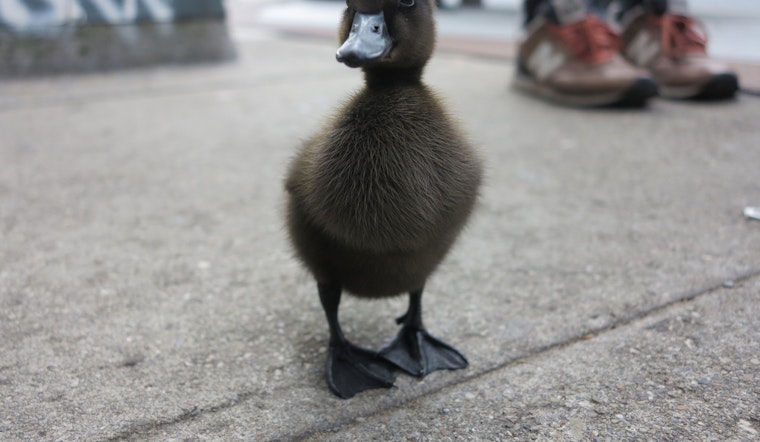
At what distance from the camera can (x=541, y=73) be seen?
5.65m

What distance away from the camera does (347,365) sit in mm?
2125

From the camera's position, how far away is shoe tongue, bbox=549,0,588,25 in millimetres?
5168

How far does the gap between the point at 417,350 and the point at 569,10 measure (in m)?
4.00

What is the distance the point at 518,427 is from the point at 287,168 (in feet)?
3.62

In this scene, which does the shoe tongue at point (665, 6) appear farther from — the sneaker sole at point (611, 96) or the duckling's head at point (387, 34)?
the duckling's head at point (387, 34)

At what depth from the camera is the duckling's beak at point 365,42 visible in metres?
1.63

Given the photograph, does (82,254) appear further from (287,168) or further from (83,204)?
(287,168)

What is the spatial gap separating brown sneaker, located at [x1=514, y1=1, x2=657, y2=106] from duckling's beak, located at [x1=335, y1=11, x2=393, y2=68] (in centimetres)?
390

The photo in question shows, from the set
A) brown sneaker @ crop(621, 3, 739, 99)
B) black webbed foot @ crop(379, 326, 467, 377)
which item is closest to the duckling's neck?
black webbed foot @ crop(379, 326, 467, 377)

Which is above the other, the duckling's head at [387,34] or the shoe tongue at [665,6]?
the duckling's head at [387,34]

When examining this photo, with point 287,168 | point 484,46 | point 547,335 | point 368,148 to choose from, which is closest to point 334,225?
point 368,148

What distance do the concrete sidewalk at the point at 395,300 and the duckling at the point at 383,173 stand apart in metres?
0.38

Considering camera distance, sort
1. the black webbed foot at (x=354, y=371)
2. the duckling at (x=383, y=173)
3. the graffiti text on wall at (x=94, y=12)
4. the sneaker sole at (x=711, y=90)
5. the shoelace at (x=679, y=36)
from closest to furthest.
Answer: the duckling at (x=383, y=173), the black webbed foot at (x=354, y=371), the sneaker sole at (x=711, y=90), the shoelace at (x=679, y=36), the graffiti text on wall at (x=94, y=12)

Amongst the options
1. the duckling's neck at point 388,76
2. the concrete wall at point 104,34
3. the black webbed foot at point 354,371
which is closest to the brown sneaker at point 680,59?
the duckling's neck at point 388,76
